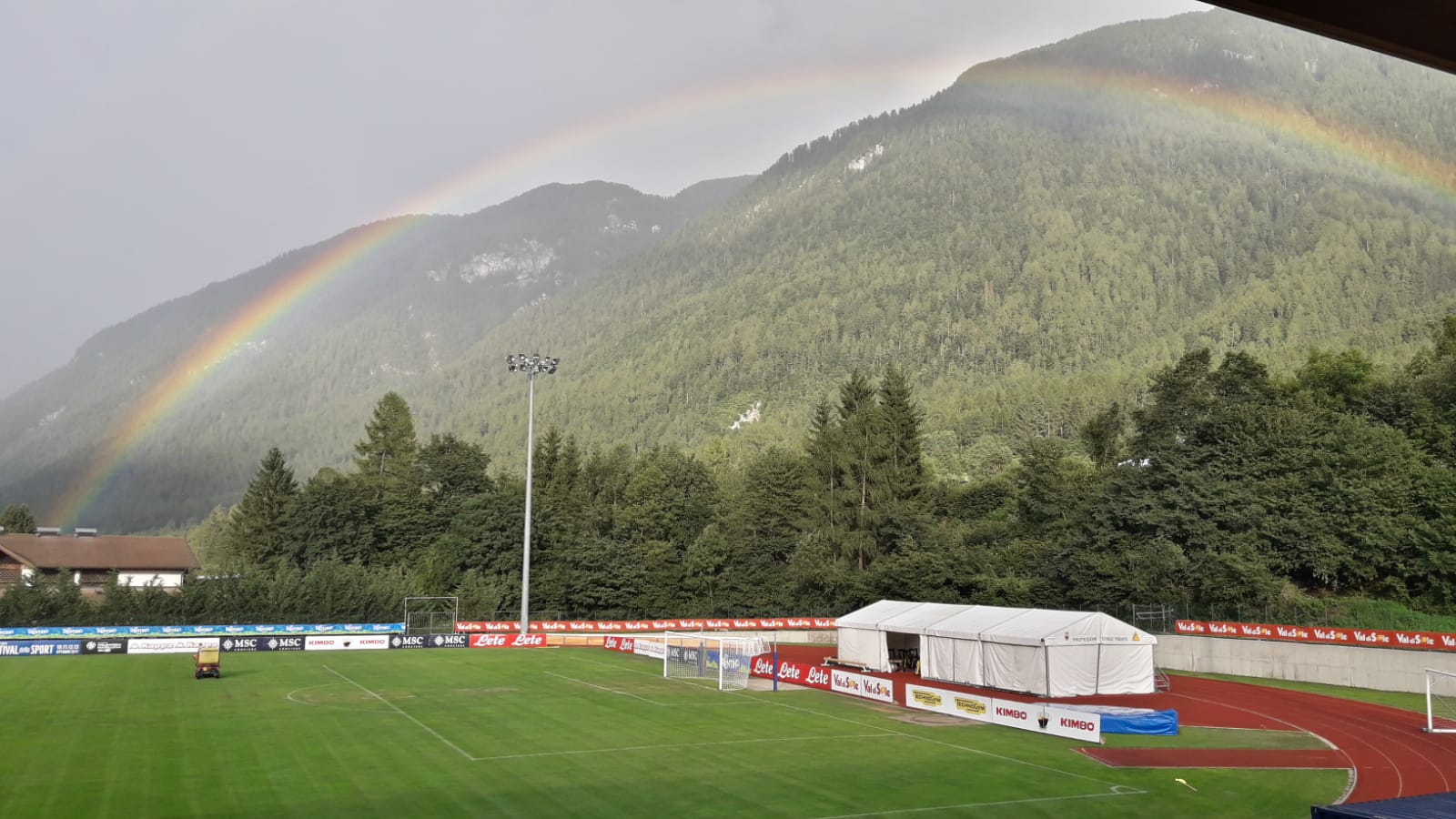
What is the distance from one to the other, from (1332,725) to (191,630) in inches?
2457

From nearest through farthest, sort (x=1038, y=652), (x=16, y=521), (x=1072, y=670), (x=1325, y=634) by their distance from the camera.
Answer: (x=1038, y=652), (x=1072, y=670), (x=1325, y=634), (x=16, y=521)

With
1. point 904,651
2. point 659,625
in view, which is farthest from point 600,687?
point 659,625

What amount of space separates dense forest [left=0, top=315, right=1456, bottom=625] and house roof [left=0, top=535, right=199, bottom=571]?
20.6 feet

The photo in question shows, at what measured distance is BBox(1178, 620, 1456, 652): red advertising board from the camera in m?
43.8

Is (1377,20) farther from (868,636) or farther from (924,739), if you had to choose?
A: (868,636)

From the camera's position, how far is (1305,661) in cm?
4788

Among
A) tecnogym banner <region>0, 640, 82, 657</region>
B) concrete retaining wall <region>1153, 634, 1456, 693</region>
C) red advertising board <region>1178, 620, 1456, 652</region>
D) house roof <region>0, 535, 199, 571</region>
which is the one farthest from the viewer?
house roof <region>0, 535, 199, 571</region>

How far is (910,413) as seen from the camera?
99.1m

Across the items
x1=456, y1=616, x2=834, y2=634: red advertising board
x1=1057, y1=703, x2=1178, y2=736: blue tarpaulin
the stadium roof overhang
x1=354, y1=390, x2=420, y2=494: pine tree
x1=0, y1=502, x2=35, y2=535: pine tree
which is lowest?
x1=1057, y1=703, x2=1178, y2=736: blue tarpaulin

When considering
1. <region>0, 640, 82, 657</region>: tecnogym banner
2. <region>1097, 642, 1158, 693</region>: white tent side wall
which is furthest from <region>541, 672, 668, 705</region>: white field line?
<region>0, 640, 82, 657</region>: tecnogym banner

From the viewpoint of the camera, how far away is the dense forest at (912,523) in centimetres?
6112

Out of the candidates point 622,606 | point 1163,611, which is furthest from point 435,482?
point 1163,611

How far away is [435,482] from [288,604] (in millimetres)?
52157

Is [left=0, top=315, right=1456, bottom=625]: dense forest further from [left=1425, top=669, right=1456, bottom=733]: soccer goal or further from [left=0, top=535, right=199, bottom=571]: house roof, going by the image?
[left=1425, top=669, right=1456, bottom=733]: soccer goal
